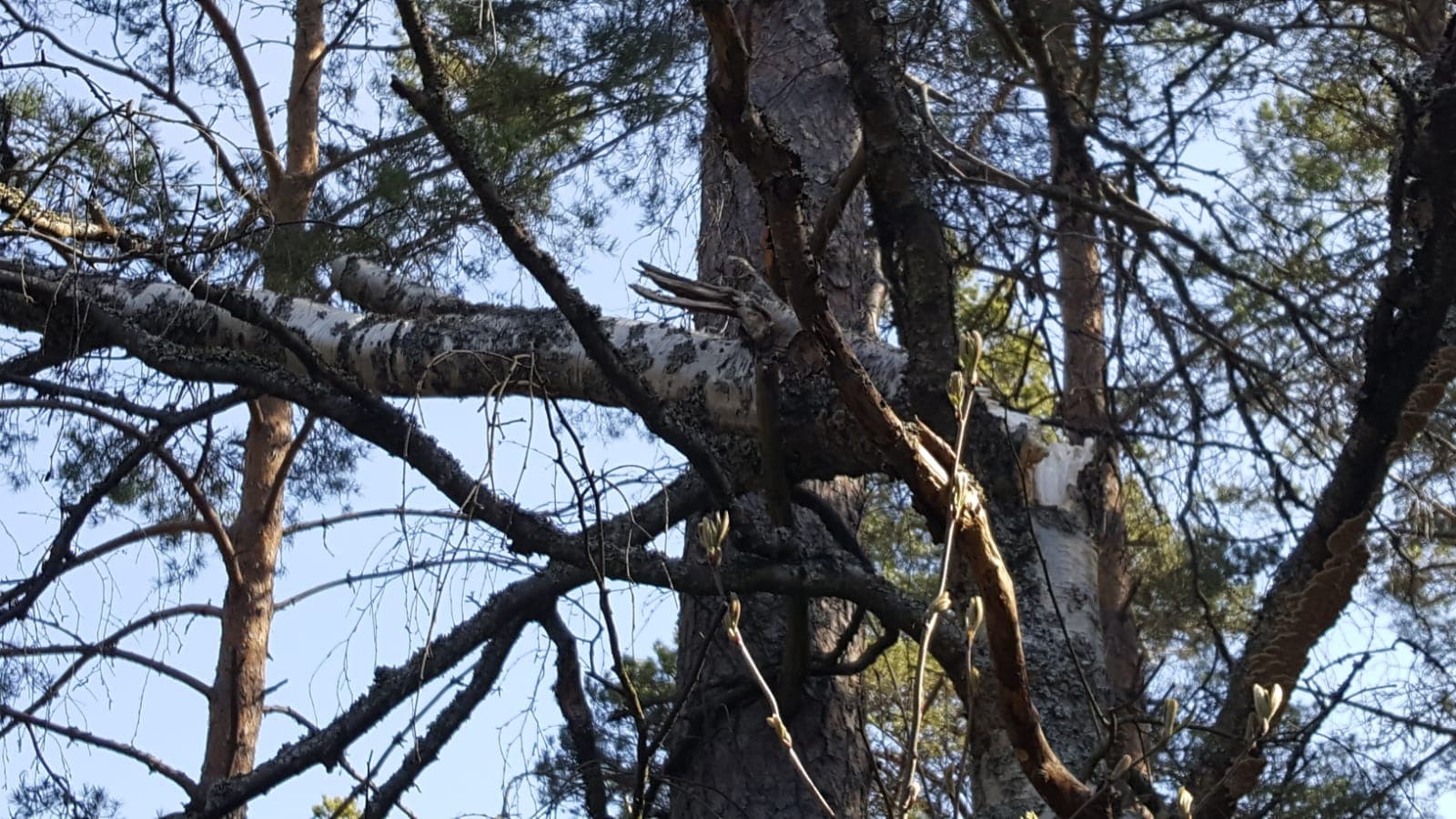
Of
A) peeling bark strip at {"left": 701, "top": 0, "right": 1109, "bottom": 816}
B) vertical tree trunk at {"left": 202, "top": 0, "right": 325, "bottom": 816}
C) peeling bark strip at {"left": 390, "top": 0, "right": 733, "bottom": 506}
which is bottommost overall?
peeling bark strip at {"left": 701, "top": 0, "right": 1109, "bottom": 816}

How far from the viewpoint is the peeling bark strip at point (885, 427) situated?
5.33ft

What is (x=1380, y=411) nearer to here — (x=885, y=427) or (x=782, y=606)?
(x=885, y=427)

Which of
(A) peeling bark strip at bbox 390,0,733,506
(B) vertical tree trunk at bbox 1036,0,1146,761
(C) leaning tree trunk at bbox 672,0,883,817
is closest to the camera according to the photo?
(A) peeling bark strip at bbox 390,0,733,506

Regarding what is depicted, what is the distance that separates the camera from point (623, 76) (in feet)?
13.5

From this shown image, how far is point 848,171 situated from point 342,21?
335 cm

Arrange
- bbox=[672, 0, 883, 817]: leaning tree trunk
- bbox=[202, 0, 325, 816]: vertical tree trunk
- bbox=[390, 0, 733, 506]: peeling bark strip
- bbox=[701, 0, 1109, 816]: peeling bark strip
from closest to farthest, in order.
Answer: bbox=[701, 0, 1109, 816]: peeling bark strip, bbox=[390, 0, 733, 506]: peeling bark strip, bbox=[672, 0, 883, 817]: leaning tree trunk, bbox=[202, 0, 325, 816]: vertical tree trunk

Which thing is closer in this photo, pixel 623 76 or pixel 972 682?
pixel 972 682

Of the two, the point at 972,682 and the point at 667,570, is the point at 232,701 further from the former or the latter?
the point at 972,682

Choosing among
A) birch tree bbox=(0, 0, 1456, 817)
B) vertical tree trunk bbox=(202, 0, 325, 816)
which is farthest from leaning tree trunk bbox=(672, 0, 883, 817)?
vertical tree trunk bbox=(202, 0, 325, 816)

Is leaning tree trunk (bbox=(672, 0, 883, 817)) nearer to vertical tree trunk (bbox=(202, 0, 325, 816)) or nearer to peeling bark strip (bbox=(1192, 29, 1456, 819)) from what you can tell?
peeling bark strip (bbox=(1192, 29, 1456, 819))

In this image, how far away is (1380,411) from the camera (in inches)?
85.7

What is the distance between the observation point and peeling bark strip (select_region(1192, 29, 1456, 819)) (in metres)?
2.07

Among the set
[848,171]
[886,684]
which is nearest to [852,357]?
[848,171]

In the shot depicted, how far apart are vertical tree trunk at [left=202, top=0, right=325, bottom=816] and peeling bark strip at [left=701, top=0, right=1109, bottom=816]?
3.57 meters
